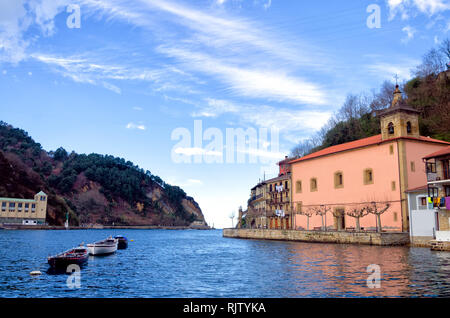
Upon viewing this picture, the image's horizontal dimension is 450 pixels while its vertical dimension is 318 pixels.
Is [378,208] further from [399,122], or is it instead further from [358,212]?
[399,122]

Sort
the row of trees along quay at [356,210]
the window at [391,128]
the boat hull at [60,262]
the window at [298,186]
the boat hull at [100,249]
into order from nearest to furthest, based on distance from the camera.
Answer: the boat hull at [60,262] < the boat hull at [100,249] < the row of trees along quay at [356,210] < the window at [391,128] < the window at [298,186]

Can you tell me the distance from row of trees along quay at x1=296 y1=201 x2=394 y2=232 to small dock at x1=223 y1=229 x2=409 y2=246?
6.33ft

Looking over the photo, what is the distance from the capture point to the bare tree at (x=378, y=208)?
127 ft

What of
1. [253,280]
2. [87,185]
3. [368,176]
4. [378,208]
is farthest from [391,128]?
[87,185]

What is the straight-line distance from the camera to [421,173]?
1603 inches

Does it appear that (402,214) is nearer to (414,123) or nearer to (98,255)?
(414,123)

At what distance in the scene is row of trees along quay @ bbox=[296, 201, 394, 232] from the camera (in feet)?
131

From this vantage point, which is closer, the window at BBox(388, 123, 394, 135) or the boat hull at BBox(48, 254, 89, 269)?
the boat hull at BBox(48, 254, 89, 269)

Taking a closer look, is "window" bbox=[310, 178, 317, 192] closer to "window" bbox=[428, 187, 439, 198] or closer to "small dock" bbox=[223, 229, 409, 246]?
"small dock" bbox=[223, 229, 409, 246]

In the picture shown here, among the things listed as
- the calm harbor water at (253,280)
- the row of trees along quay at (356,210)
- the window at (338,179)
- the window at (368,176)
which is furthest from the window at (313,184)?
the calm harbor water at (253,280)

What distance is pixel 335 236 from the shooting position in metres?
41.9

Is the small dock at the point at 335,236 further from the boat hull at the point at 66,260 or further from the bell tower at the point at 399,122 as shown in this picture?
the boat hull at the point at 66,260

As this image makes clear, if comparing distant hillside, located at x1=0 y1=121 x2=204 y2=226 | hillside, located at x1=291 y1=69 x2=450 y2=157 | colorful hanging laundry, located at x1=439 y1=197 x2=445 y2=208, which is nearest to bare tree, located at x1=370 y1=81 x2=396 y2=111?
hillside, located at x1=291 y1=69 x2=450 y2=157
